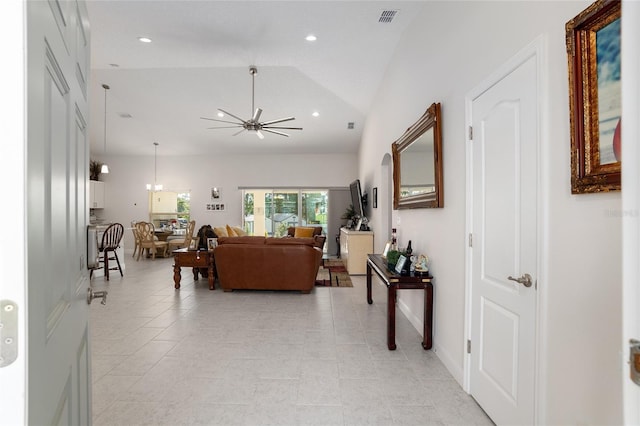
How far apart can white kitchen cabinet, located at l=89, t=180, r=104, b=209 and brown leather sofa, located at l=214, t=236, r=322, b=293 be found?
650 cm

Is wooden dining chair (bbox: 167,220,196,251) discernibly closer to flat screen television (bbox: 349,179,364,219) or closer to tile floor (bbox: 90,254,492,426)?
tile floor (bbox: 90,254,492,426)

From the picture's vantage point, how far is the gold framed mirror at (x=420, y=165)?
2809mm

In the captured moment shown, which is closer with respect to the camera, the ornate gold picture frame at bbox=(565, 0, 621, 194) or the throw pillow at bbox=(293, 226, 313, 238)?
the ornate gold picture frame at bbox=(565, 0, 621, 194)

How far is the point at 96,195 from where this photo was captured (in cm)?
945

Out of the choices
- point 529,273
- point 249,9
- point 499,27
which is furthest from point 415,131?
point 249,9

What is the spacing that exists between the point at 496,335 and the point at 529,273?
54 cm

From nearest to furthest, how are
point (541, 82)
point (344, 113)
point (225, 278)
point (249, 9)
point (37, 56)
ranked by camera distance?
1. point (37, 56)
2. point (541, 82)
3. point (249, 9)
4. point (225, 278)
5. point (344, 113)

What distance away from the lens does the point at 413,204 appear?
348 cm

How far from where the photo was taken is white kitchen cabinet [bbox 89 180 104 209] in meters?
9.21

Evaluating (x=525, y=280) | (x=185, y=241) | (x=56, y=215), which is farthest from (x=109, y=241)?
(x=525, y=280)

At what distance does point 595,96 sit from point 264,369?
2694 mm

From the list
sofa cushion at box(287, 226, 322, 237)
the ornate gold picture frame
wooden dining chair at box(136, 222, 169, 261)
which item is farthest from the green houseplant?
wooden dining chair at box(136, 222, 169, 261)

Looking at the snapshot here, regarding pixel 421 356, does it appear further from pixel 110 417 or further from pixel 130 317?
pixel 130 317

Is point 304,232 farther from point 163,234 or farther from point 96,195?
point 96,195
